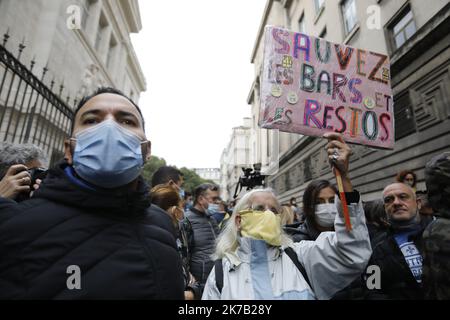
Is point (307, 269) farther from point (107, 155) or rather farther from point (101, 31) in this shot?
point (101, 31)

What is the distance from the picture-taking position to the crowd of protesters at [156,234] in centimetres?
89

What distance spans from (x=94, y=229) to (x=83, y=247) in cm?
7

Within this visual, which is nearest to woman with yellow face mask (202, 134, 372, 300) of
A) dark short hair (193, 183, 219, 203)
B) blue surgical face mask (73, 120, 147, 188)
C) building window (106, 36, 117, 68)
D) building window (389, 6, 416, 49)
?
blue surgical face mask (73, 120, 147, 188)

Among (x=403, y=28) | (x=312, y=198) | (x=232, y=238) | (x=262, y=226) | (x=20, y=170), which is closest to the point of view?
(x=20, y=170)

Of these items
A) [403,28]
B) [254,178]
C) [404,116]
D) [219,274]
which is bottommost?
[219,274]

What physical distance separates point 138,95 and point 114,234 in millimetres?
28241

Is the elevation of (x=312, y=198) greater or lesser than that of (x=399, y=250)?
greater

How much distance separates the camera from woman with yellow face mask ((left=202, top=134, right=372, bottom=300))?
1574 millimetres

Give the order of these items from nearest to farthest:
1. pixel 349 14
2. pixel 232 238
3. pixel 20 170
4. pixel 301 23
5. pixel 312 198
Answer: pixel 20 170, pixel 232 238, pixel 312 198, pixel 349 14, pixel 301 23

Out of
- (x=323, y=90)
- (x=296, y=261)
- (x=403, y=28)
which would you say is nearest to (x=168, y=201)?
(x=296, y=261)

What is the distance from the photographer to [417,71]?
284 inches

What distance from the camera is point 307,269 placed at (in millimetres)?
1703

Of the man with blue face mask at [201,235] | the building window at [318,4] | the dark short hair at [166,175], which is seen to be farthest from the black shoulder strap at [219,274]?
the building window at [318,4]

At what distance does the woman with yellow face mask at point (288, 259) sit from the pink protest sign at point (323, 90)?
496 mm
